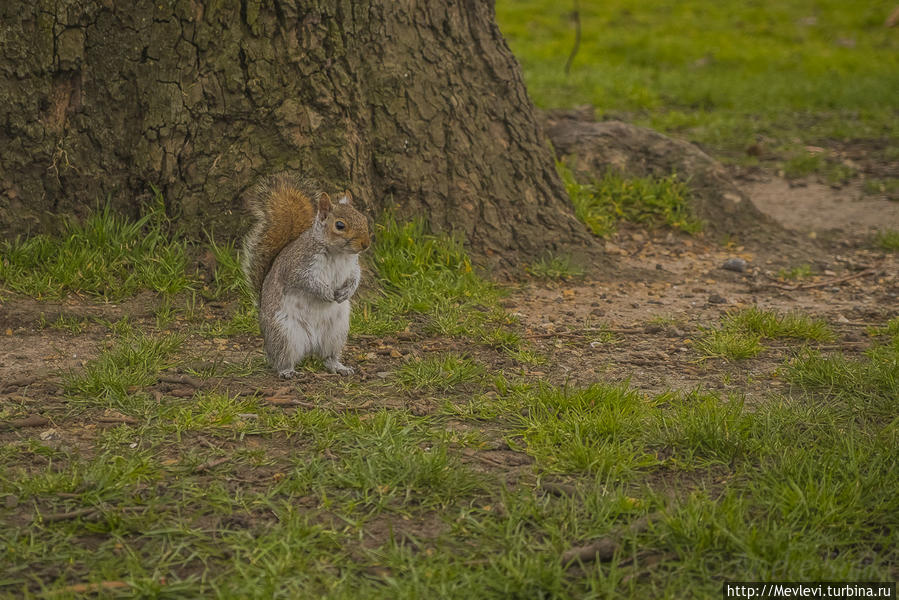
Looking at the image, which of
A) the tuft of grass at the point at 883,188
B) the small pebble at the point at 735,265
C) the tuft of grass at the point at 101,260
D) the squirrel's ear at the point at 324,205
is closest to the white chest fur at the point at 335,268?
the squirrel's ear at the point at 324,205

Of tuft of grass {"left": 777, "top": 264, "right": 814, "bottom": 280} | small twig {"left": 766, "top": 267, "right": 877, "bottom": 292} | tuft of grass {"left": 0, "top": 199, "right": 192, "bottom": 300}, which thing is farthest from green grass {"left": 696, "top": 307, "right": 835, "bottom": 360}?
tuft of grass {"left": 0, "top": 199, "right": 192, "bottom": 300}

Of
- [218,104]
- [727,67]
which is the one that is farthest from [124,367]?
[727,67]

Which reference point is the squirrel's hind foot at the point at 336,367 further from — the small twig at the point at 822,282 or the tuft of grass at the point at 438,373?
the small twig at the point at 822,282

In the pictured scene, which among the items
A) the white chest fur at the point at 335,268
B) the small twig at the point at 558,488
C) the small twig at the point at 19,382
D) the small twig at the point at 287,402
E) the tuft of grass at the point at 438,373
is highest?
the white chest fur at the point at 335,268

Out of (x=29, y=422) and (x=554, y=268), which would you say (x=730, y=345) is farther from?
(x=29, y=422)

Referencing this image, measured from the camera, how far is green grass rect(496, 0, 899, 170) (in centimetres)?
779

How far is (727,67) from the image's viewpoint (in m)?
10.3

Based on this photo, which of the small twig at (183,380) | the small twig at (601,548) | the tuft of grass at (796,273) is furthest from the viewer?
the tuft of grass at (796,273)

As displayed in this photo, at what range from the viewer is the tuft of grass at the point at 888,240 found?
5391mm

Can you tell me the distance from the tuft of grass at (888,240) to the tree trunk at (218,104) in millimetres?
2608

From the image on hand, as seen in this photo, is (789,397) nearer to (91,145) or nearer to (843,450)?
(843,450)

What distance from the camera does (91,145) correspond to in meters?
4.20

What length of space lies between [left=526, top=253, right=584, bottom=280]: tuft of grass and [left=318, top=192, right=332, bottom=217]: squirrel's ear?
150 centimetres

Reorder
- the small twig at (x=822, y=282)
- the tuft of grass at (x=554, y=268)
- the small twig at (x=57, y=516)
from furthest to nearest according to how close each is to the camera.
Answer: the small twig at (x=822, y=282) → the tuft of grass at (x=554, y=268) → the small twig at (x=57, y=516)
